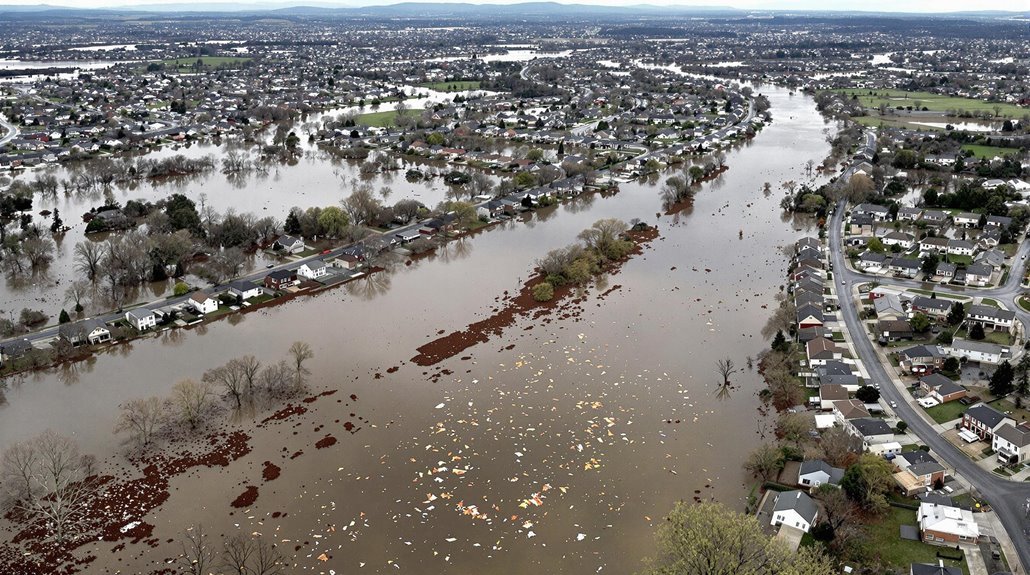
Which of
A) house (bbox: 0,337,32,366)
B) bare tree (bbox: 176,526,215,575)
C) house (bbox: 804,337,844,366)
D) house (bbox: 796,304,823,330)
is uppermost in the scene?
house (bbox: 796,304,823,330)

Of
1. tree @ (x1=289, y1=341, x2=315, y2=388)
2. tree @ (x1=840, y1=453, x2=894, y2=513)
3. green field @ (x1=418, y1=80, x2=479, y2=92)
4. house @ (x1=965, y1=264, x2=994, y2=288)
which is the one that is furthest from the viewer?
green field @ (x1=418, y1=80, x2=479, y2=92)

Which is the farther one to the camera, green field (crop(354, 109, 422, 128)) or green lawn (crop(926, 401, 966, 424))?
green field (crop(354, 109, 422, 128))

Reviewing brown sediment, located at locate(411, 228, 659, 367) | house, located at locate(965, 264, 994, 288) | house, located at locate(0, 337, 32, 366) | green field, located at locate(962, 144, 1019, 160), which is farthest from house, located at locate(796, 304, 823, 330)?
green field, located at locate(962, 144, 1019, 160)

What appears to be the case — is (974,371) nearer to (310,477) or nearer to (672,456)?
(672,456)

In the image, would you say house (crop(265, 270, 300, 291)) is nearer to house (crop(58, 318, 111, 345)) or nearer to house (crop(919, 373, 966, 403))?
house (crop(58, 318, 111, 345))

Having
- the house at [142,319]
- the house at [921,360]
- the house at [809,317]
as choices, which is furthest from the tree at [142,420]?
the house at [921,360]

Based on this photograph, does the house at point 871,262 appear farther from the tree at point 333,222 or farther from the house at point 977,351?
the tree at point 333,222

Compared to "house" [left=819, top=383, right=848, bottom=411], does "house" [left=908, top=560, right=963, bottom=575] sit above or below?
below

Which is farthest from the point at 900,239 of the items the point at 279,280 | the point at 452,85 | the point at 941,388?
the point at 452,85

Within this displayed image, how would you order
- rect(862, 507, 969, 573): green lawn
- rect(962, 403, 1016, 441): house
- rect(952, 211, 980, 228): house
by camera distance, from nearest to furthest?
1. rect(862, 507, 969, 573): green lawn
2. rect(962, 403, 1016, 441): house
3. rect(952, 211, 980, 228): house

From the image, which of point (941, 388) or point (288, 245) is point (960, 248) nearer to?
point (941, 388)
